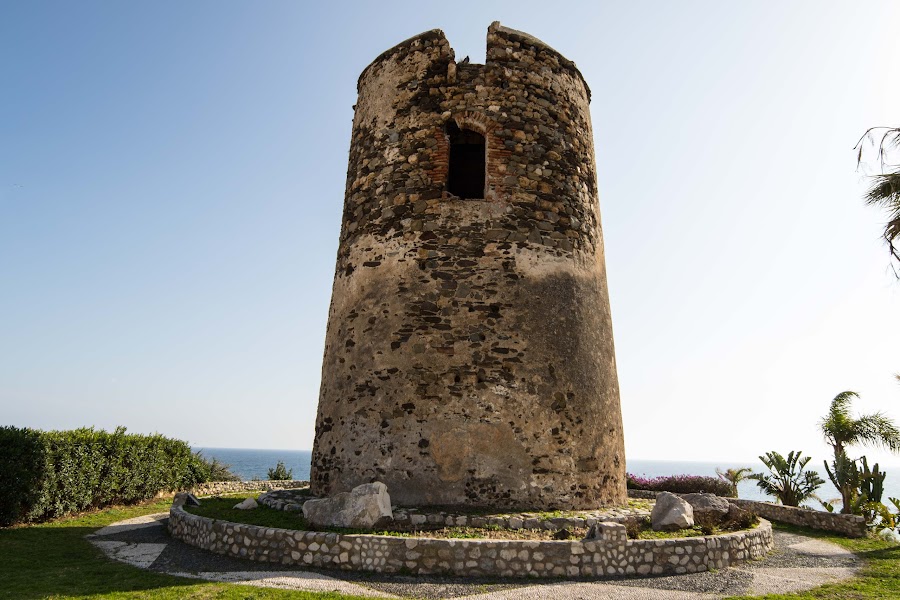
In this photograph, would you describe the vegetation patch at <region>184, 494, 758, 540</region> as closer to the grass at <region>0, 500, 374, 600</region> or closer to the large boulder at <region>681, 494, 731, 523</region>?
the large boulder at <region>681, 494, 731, 523</region>

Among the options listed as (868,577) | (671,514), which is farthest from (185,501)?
(868,577)

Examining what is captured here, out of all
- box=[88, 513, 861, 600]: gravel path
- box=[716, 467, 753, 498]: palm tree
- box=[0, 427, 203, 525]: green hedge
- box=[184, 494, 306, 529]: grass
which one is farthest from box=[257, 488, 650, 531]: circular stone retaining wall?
box=[716, 467, 753, 498]: palm tree

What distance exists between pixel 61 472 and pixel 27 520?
3.52 ft

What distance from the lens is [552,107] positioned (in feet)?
38.3

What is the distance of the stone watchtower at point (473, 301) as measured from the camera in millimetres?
9445

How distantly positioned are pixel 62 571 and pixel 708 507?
32.5ft

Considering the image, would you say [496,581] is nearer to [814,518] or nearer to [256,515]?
[256,515]

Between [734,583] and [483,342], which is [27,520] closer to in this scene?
[483,342]

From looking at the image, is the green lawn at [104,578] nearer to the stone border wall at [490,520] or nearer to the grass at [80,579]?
the grass at [80,579]

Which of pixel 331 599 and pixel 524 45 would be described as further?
pixel 524 45

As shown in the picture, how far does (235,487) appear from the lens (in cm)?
1903

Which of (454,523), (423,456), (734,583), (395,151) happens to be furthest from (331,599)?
(395,151)

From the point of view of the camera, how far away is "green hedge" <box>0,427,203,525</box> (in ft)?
37.7

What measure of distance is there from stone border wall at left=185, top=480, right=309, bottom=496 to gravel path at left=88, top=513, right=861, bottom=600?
8961 millimetres
